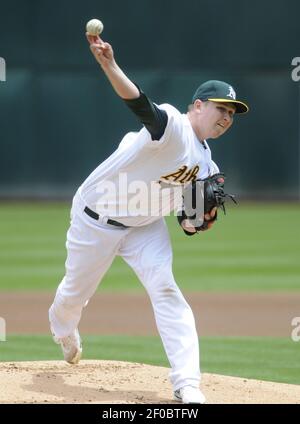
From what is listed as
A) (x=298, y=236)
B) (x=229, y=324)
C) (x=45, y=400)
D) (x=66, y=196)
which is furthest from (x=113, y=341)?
(x=66, y=196)

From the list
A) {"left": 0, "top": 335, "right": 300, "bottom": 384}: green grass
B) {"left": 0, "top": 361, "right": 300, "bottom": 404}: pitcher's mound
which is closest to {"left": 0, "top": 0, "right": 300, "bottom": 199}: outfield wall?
{"left": 0, "top": 335, "right": 300, "bottom": 384}: green grass

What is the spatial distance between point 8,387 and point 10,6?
14514 mm

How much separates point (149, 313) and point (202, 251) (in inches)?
182

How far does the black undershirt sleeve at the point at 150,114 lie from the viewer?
4762mm

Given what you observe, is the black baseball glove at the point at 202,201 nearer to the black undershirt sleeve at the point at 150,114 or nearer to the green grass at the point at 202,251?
the black undershirt sleeve at the point at 150,114

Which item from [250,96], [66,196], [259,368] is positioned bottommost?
[259,368]

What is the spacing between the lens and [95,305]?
9.34 metres

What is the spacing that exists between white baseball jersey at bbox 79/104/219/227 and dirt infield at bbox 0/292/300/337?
2808mm

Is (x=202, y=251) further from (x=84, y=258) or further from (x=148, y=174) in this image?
(x=148, y=174)

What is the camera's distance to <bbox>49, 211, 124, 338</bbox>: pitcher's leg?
5.37 m

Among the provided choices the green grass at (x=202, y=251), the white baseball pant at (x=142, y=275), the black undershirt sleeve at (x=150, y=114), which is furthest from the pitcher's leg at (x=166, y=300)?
the green grass at (x=202, y=251)

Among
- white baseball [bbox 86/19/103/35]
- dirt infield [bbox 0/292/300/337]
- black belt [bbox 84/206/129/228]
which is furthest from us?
dirt infield [bbox 0/292/300/337]

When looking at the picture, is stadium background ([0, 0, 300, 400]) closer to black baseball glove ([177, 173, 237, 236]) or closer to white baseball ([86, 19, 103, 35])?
black baseball glove ([177, 173, 237, 236])
